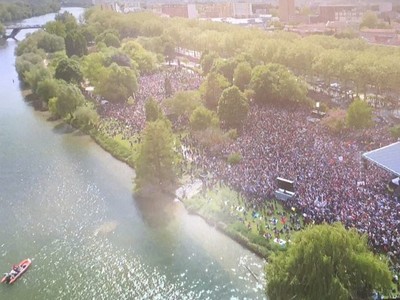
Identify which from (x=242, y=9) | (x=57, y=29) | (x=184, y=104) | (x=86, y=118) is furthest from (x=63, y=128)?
(x=242, y=9)

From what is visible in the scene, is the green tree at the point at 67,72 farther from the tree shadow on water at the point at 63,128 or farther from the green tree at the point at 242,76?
the green tree at the point at 242,76

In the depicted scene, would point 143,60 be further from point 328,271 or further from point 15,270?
point 328,271

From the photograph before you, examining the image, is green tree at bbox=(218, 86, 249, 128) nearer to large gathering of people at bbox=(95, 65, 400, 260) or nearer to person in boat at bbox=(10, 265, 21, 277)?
large gathering of people at bbox=(95, 65, 400, 260)

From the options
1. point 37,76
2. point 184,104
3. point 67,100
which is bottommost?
point 184,104

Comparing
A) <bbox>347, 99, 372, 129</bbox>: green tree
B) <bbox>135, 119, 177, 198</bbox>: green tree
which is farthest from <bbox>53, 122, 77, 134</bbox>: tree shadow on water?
<bbox>347, 99, 372, 129</bbox>: green tree

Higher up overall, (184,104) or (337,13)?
(337,13)

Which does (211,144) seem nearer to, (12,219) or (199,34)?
(12,219)

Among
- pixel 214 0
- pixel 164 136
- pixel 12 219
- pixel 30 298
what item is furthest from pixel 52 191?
pixel 214 0
